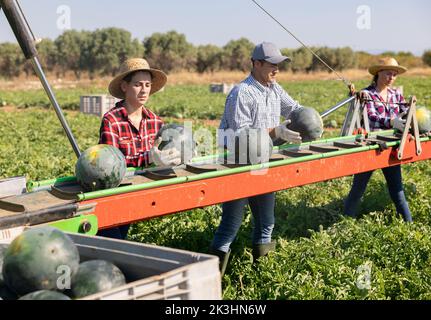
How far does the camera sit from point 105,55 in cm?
7412

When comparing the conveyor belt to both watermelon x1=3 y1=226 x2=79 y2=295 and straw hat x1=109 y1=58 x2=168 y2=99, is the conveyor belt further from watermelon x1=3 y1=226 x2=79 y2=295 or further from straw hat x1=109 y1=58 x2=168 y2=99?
straw hat x1=109 y1=58 x2=168 y2=99

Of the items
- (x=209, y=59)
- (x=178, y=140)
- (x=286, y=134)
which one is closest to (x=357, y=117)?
(x=286, y=134)

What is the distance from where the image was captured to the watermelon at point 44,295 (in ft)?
7.75

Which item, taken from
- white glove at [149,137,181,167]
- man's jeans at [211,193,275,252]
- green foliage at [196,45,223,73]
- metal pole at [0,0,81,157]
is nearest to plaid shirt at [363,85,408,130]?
man's jeans at [211,193,275,252]

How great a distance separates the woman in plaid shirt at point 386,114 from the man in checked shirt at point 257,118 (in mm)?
1694

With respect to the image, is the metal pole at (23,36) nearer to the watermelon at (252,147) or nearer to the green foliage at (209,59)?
the watermelon at (252,147)

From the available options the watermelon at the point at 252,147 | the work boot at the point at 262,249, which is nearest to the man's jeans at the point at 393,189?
the work boot at the point at 262,249

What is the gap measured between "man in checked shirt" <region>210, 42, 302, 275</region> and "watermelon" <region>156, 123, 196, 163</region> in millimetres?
625

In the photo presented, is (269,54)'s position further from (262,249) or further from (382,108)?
(382,108)

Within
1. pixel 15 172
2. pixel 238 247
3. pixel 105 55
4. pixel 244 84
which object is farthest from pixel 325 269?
pixel 105 55

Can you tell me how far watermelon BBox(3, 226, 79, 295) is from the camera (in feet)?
8.18

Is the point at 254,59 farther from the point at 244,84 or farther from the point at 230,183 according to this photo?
the point at 230,183
